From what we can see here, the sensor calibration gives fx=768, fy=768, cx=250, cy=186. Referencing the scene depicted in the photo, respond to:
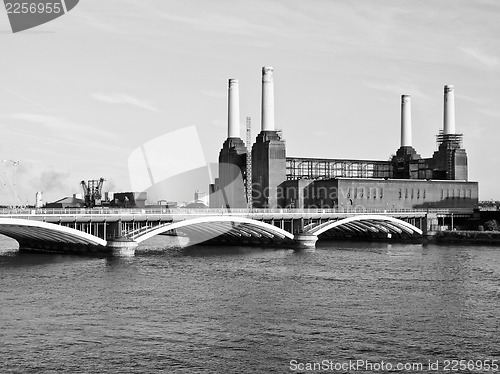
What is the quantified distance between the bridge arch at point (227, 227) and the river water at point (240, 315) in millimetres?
6498

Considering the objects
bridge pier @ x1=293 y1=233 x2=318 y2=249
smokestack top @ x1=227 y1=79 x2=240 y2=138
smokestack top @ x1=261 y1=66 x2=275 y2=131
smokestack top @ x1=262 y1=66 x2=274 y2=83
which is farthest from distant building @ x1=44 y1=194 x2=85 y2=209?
bridge pier @ x1=293 y1=233 x2=318 y2=249

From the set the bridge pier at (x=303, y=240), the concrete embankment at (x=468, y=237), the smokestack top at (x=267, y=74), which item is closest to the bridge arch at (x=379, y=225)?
the concrete embankment at (x=468, y=237)

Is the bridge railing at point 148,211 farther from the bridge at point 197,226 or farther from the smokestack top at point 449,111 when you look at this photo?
the smokestack top at point 449,111

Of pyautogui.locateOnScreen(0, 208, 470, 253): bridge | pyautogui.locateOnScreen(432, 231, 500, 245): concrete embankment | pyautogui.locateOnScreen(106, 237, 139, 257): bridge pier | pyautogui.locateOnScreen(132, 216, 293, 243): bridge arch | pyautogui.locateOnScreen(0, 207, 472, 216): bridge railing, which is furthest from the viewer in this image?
pyautogui.locateOnScreen(432, 231, 500, 245): concrete embankment

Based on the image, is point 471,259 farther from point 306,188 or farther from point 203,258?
point 306,188

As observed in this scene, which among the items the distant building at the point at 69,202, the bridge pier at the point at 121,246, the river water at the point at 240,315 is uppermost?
the distant building at the point at 69,202

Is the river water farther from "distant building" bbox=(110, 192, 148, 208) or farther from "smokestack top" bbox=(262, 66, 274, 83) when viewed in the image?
"distant building" bbox=(110, 192, 148, 208)

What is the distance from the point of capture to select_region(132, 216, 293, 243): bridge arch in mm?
75931

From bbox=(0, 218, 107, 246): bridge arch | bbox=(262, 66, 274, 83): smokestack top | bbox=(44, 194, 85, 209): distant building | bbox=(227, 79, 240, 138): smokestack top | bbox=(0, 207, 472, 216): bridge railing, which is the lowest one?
bbox=(0, 218, 107, 246): bridge arch

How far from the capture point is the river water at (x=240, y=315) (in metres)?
32.1

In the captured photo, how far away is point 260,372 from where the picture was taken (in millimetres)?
30266

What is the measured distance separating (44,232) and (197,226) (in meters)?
19.9

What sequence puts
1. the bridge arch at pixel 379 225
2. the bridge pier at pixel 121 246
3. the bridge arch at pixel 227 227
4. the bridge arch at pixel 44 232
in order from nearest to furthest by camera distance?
the bridge arch at pixel 44 232, the bridge pier at pixel 121 246, the bridge arch at pixel 227 227, the bridge arch at pixel 379 225

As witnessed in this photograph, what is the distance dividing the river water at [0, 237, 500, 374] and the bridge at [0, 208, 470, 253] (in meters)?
3.46
